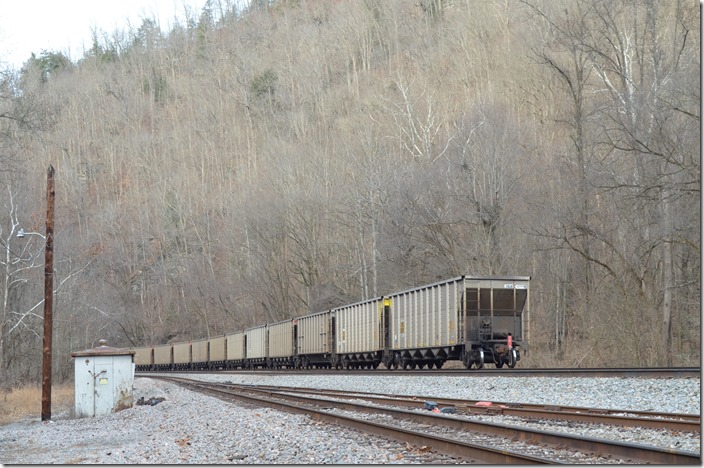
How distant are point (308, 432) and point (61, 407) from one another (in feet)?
60.4

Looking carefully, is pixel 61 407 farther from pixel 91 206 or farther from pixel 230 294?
pixel 91 206

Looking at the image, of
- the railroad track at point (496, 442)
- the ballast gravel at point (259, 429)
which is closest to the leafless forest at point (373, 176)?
the ballast gravel at point (259, 429)

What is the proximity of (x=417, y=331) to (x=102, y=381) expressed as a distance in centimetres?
1170

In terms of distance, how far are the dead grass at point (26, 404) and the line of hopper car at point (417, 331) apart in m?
12.1

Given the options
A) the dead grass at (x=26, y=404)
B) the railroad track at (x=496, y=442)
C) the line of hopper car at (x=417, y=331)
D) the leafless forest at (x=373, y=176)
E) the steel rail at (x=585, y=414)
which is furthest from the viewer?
the leafless forest at (x=373, y=176)

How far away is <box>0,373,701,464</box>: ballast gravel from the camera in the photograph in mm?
10250

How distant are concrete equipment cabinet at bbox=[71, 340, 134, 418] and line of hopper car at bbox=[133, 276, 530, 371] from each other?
33.6 ft

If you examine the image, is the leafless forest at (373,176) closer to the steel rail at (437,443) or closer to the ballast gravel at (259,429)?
the ballast gravel at (259,429)

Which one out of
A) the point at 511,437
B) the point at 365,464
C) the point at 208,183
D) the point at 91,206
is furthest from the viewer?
the point at 91,206

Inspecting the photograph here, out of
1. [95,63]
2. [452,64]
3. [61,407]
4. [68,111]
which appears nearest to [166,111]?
[68,111]

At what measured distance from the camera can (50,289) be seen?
22.2 metres

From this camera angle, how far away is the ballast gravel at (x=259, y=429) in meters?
10.2

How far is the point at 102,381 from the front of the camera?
21703mm

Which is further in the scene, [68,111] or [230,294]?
[68,111]
